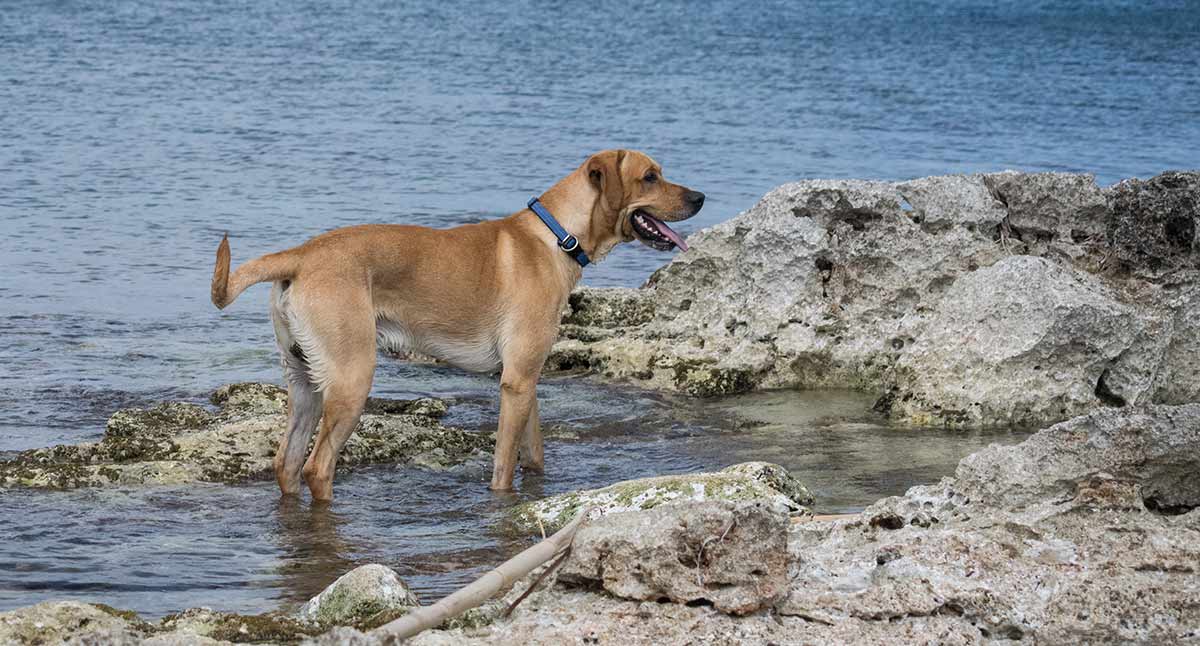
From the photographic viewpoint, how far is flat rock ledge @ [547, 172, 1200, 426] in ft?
29.0

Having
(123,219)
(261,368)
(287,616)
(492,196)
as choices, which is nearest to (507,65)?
(492,196)

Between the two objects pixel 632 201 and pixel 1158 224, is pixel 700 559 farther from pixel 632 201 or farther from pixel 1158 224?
pixel 1158 224

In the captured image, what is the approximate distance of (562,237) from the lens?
809cm

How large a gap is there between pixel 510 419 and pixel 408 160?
14806 mm

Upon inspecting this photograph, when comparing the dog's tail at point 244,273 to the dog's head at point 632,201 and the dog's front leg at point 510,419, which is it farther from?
the dog's head at point 632,201

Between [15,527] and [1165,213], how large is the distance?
6765 mm

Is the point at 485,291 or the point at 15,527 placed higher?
the point at 485,291

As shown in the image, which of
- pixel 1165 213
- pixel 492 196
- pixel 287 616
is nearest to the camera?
pixel 287 616

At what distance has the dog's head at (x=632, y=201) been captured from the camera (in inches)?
325

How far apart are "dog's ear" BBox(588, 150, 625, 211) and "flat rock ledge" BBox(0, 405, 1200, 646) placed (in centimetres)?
385

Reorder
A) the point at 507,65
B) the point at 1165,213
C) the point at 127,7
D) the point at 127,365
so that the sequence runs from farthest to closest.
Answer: the point at 127,7 → the point at 507,65 → the point at 127,365 → the point at 1165,213

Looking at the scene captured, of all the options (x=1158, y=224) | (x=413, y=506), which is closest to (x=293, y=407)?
(x=413, y=506)

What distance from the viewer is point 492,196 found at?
63.3 feet

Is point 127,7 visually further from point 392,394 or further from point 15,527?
point 15,527
